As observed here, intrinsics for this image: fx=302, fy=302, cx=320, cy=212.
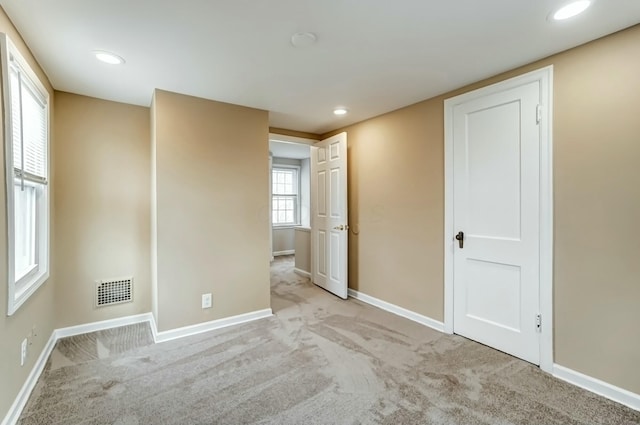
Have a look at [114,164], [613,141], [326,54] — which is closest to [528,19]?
[613,141]

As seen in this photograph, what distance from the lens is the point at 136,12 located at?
5.40 feet

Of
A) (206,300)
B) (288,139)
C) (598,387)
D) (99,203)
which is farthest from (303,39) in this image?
(598,387)

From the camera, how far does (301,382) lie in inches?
82.7

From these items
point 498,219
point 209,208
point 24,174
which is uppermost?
point 24,174

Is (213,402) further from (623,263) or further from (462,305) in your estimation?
(623,263)

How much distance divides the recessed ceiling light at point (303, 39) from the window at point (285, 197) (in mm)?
5385

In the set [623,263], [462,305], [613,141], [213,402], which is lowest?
[213,402]

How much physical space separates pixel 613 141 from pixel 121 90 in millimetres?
3827

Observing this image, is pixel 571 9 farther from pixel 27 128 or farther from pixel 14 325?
pixel 14 325

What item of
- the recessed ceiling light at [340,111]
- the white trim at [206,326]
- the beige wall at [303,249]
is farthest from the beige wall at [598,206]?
the beige wall at [303,249]

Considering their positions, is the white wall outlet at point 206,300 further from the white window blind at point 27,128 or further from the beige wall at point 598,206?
the beige wall at point 598,206

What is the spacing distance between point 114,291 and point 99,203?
2.98ft

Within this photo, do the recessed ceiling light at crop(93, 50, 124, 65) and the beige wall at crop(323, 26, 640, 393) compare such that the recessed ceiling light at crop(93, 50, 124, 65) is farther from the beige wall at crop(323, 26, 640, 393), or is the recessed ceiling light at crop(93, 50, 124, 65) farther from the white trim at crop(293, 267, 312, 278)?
the white trim at crop(293, 267, 312, 278)

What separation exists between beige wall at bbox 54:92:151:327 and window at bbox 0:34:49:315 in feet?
1.24
